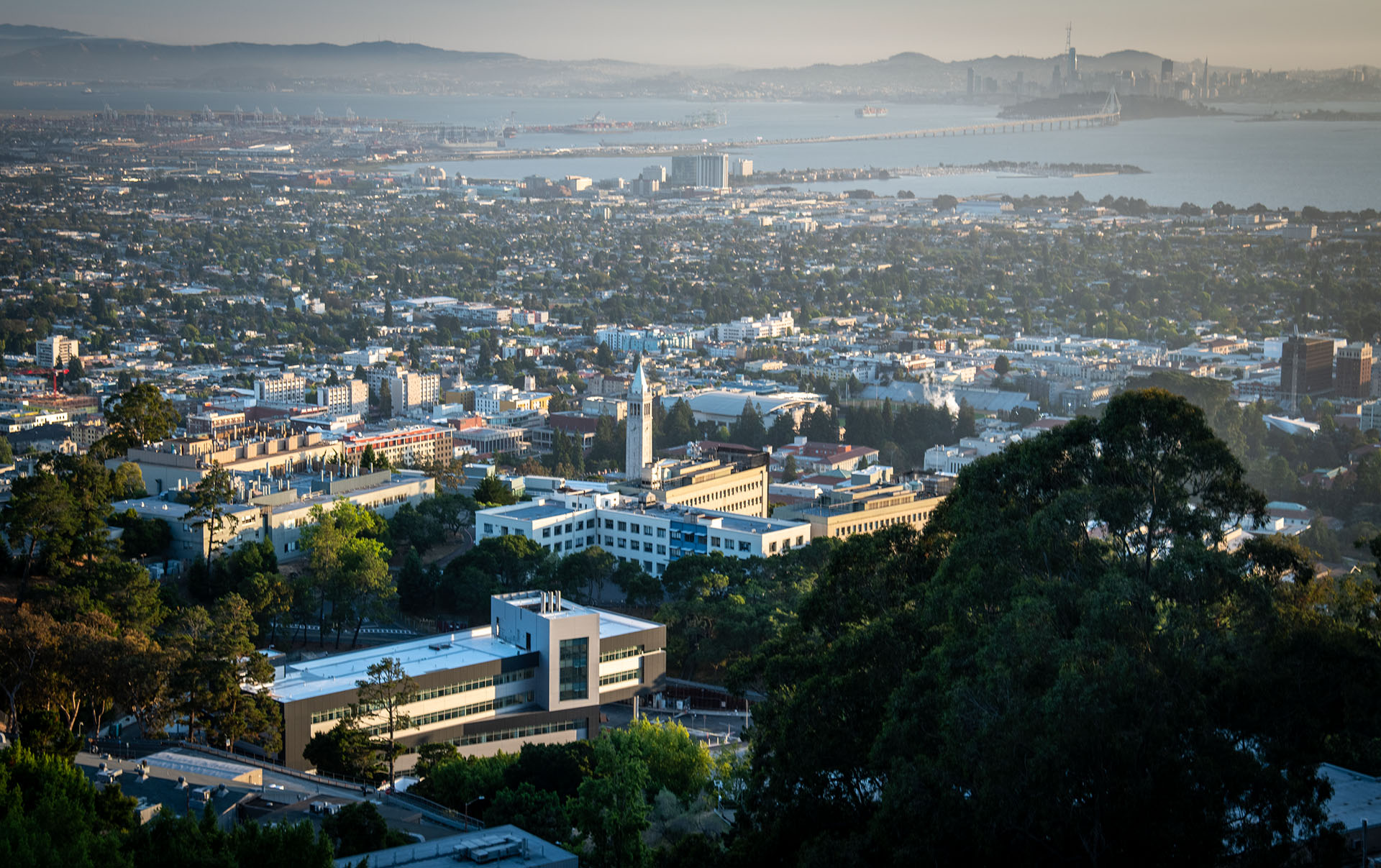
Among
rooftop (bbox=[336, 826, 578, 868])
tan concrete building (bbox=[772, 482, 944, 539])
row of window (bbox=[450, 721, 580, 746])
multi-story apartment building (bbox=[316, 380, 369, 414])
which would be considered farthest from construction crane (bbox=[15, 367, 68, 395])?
rooftop (bbox=[336, 826, 578, 868])

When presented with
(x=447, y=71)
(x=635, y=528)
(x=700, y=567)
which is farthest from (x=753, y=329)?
(x=447, y=71)

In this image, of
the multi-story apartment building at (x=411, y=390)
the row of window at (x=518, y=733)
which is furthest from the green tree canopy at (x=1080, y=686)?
the multi-story apartment building at (x=411, y=390)

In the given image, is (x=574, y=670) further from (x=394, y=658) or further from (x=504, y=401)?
(x=504, y=401)

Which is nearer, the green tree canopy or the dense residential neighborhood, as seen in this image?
the green tree canopy

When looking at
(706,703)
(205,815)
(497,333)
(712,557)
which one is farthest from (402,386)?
(205,815)

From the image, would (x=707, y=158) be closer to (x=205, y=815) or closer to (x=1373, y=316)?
(x=1373, y=316)

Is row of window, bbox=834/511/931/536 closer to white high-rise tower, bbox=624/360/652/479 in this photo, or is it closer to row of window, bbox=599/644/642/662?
white high-rise tower, bbox=624/360/652/479

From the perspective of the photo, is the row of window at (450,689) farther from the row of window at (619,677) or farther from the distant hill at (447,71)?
the distant hill at (447,71)
